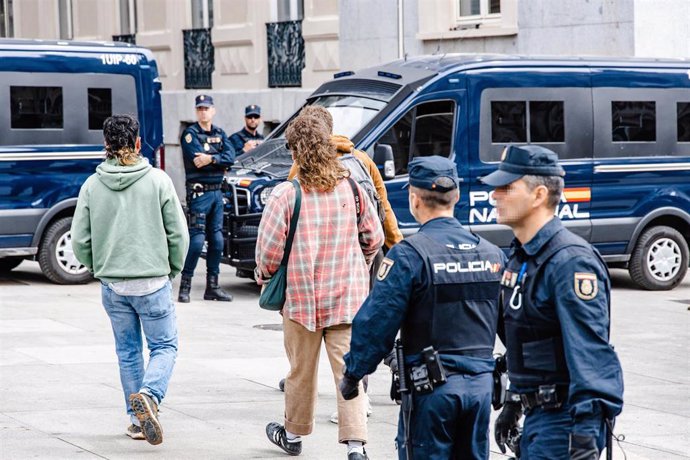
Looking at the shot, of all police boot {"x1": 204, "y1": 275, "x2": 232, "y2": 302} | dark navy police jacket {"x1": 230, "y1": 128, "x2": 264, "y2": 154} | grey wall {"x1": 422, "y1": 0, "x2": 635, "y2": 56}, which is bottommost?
police boot {"x1": 204, "y1": 275, "x2": 232, "y2": 302}

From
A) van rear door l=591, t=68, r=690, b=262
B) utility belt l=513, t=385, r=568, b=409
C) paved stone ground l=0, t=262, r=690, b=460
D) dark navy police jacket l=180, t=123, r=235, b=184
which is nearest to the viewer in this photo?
utility belt l=513, t=385, r=568, b=409

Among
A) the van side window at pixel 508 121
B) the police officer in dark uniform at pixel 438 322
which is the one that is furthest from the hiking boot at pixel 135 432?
the van side window at pixel 508 121

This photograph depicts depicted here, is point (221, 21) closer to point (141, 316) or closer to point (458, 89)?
point (458, 89)

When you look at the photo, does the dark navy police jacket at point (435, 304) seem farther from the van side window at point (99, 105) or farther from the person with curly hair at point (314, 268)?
the van side window at point (99, 105)

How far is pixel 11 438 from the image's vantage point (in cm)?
743

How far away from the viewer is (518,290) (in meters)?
4.56

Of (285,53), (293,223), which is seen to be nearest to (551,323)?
(293,223)

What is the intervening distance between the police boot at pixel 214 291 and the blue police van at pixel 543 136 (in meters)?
0.27

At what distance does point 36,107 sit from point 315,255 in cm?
809

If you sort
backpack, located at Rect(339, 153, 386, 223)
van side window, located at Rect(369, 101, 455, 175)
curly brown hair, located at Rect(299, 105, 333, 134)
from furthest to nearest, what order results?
van side window, located at Rect(369, 101, 455, 175) < backpack, located at Rect(339, 153, 386, 223) < curly brown hair, located at Rect(299, 105, 333, 134)

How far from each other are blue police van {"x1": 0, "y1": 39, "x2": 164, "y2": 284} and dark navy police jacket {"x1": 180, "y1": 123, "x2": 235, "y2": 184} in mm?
1559

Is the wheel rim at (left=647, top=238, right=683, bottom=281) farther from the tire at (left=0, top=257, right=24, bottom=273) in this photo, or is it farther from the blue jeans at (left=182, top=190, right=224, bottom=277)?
the tire at (left=0, top=257, right=24, bottom=273)

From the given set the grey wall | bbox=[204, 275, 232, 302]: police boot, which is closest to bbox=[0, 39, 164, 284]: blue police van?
bbox=[204, 275, 232, 302]: police boot

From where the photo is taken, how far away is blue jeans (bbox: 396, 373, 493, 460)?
5113 millimetres
